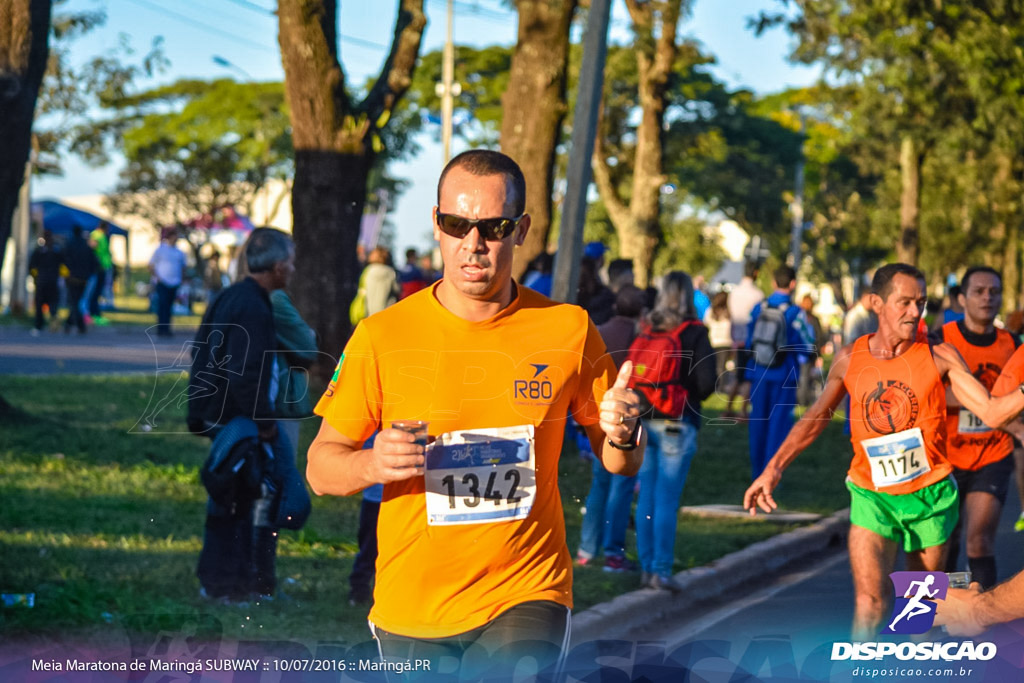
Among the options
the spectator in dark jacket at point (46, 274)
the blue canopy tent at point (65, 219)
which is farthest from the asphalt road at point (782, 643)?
the blue canopy tent at point (65, 219)

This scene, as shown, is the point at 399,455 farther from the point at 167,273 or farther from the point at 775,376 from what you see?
the point at 167,273

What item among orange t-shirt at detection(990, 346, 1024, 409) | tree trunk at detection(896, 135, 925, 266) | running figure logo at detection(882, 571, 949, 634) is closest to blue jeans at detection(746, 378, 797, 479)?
orange t-shirt at detection(990, 346, 1024, 409)

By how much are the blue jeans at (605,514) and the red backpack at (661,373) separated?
63 cm

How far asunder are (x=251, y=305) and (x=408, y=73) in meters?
7.01

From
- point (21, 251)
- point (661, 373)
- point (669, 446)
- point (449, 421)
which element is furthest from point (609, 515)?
point (21, 251)

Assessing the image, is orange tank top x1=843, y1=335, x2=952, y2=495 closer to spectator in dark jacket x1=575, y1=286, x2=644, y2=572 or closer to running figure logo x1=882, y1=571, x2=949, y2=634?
running figure logo x1=882, y1=571, x2=949, y2=634

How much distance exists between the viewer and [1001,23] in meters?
16.2

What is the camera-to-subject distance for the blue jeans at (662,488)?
26.6ft

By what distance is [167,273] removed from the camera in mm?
21250

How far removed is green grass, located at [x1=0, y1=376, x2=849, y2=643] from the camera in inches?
245

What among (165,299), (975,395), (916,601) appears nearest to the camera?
(916,601)

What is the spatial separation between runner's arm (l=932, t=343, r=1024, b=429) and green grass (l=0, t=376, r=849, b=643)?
1726 mm

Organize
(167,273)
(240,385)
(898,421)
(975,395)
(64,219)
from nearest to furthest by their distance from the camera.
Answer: (975,395) → (898,421) → (240,385) → (167,273) → (64,219)

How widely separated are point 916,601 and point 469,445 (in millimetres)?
2582
